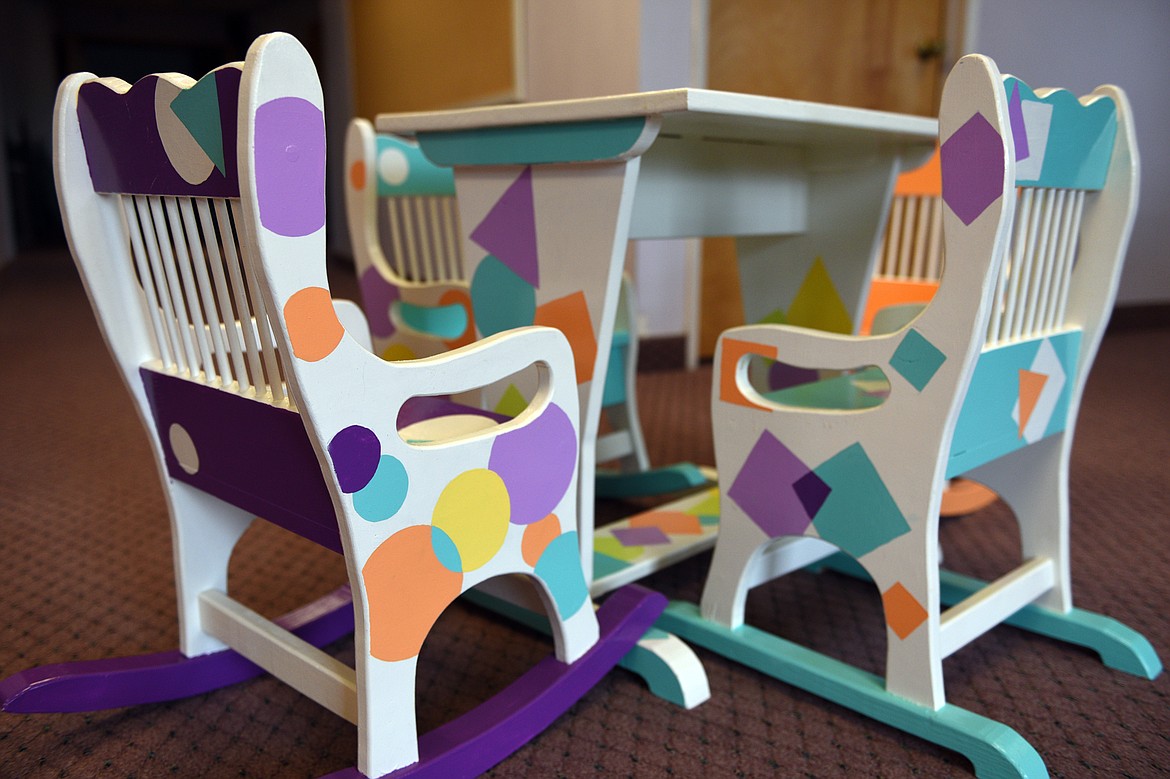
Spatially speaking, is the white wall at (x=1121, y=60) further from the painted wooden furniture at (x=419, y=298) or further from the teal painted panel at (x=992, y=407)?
the teal painted panel at (x=992, y=407)

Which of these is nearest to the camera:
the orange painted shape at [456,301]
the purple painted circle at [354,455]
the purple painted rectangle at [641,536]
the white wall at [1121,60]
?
the purple painted circle at [354,455]

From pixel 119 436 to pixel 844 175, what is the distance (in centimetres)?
188

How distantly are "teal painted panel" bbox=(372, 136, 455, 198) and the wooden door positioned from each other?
138cm

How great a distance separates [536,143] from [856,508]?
575 mm

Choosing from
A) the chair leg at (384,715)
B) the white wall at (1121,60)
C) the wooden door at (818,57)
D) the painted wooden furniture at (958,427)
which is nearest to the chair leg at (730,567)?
the painted wooden furniture at (958,427)

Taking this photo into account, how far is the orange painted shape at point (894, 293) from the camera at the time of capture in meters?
1.68

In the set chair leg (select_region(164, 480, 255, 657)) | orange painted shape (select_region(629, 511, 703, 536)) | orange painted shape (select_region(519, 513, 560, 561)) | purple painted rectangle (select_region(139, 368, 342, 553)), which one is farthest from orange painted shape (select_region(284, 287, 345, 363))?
orange painted shape (select_region(629, 511, 703, 536))

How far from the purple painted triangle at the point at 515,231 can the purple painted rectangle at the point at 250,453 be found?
419mm

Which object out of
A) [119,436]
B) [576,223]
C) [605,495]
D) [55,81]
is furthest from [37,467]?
[55,81]

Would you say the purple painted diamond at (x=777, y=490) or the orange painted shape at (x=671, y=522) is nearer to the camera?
the purple painted diamond at (x=777, y=490)

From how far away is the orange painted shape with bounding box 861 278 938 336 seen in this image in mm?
1678

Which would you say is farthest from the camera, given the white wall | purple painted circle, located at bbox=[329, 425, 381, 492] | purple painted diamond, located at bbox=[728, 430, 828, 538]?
the white wall

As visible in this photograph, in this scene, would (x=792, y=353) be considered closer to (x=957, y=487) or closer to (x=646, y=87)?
(x=957, y=487)

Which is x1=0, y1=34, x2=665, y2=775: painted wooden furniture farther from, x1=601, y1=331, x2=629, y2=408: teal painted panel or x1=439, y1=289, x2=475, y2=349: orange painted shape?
x1=601, y1=331, x2=629, y2=408: teal painted panel
